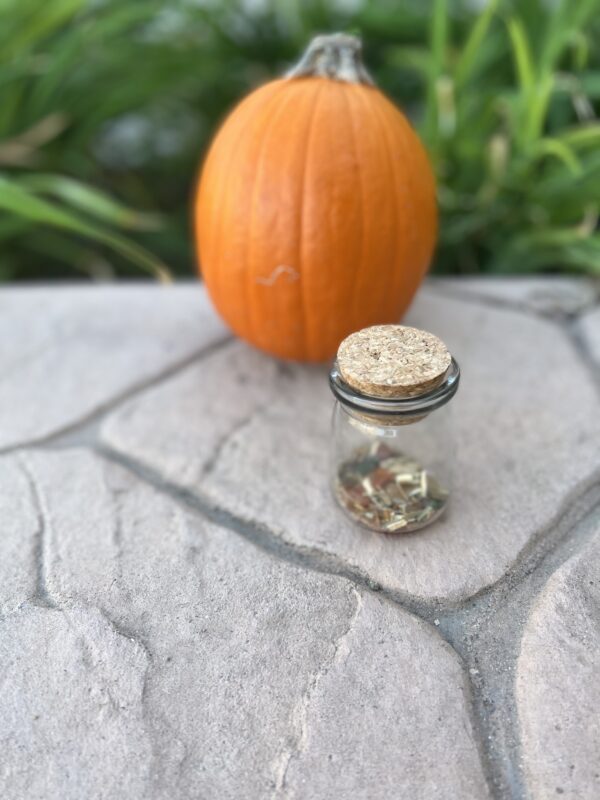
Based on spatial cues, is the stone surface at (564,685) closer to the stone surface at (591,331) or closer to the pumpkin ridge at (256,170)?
the stone surface at (591,331)

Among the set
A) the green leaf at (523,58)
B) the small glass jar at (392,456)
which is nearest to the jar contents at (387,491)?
the small glass jar at (392,456)

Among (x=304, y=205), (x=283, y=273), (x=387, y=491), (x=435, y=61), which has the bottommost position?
(x=387, y=491)

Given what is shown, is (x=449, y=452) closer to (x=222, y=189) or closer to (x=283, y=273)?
(x=283, y=273)

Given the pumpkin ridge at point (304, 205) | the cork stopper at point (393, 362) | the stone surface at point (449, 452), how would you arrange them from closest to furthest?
1. the cork stopper at point (393, 362)
2. the stone surface at point (449, 452)
3. the pumpkin ridge at point (304, 205)

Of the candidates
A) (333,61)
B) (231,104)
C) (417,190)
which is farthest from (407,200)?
(231,104)

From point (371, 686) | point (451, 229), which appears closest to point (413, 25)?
point (451, 229)

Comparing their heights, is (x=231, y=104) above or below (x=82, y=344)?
above
